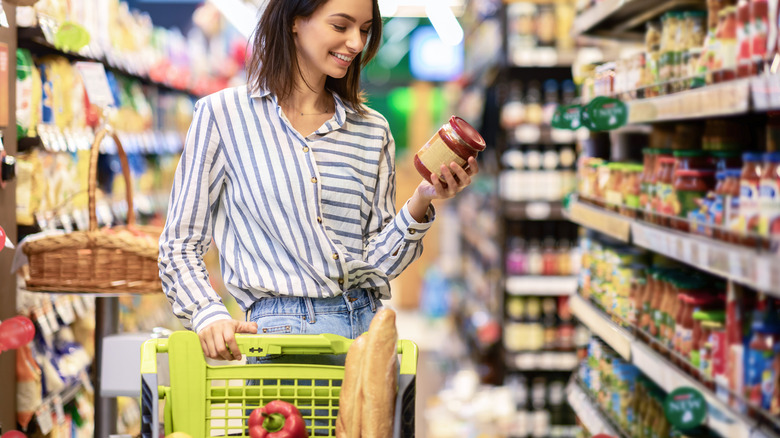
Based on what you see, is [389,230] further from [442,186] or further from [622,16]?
[622,16]

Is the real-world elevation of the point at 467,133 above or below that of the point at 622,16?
below

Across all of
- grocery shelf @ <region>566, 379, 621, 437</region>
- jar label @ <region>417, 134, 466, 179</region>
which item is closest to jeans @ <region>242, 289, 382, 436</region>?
jar label @ <region>417, 134, 466, 179</region>

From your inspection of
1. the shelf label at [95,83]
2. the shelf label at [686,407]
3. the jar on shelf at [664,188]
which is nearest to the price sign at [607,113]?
the jar on shelf at [664,188]

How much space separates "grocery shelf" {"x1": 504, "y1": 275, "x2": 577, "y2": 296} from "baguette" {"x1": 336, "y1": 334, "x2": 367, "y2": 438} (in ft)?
12.4

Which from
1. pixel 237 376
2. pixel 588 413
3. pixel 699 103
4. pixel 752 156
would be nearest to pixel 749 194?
pixel 752 156

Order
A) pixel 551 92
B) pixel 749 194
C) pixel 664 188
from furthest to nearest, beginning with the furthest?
1. pixel 551 92
2. pixel 664 188
3. pixel 749 194

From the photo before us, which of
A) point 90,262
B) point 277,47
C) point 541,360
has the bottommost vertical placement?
point 541,360

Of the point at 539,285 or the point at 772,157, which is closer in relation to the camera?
the point at 772,157

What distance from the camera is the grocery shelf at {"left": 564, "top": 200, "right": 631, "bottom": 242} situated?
8.93 feet

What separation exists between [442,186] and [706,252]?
59cm

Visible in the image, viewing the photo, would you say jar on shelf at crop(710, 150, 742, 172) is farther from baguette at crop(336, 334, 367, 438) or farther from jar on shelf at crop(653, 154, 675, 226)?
baguette at crop(336, 334, 367, 438)

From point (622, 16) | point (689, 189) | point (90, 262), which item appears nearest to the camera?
point (689, 189)

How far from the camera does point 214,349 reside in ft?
5.70

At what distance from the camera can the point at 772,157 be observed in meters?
1.78
